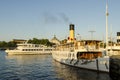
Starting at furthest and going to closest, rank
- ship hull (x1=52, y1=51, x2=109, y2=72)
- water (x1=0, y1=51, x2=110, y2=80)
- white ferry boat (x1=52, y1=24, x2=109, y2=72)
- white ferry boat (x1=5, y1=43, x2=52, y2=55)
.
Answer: white ferry boat (x1=5, y1=43, x2=52, y2=55)
white ferry boat (x1=52, y1=24, x2=109, y2=72)
ship hull (x1=52, y1=51, x2=109, y2=72)
water (x1=0, y1=51, x2=110, y2=80)

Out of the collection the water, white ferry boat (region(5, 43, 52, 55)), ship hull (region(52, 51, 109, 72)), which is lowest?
the water

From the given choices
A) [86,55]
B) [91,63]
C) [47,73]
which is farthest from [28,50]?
[91,63]

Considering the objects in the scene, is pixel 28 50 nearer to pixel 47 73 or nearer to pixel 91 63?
pixel 47 73

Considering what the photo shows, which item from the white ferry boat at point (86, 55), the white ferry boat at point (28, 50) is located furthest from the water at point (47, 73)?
the white ferry boat at point (28, 50)

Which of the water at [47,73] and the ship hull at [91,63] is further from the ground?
the ship hull at [91,63]

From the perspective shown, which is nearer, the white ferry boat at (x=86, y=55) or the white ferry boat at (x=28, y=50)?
the white ferry boat at (x=86, y=55)

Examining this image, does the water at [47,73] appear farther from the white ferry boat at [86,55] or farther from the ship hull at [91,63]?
the white ferry boat at [86,55]

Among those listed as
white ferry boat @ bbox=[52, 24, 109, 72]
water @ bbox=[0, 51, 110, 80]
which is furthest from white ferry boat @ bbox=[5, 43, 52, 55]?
water @ bbox=[0, 51, 110, 80]

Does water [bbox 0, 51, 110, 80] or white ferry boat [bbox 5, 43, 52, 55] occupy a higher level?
white ferry boat [bbox 5, 43, 52, 55]

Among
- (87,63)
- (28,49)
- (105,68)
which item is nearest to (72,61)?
(87,63)

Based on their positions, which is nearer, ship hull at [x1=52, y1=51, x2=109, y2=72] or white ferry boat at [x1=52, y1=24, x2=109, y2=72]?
ship hull at [x1=52, y1=51, x2=109, y2=72]

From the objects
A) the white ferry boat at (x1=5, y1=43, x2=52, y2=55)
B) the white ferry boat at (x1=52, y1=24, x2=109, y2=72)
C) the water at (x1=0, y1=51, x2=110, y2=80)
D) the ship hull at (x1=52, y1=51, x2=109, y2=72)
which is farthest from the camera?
the white ferry boat at (x1=5, y1=43, x2=52, y2=55)

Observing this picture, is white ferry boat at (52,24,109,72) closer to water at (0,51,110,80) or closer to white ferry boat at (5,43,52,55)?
water at (0,51,110,80)

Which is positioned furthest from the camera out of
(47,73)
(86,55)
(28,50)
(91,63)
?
(28,50)
